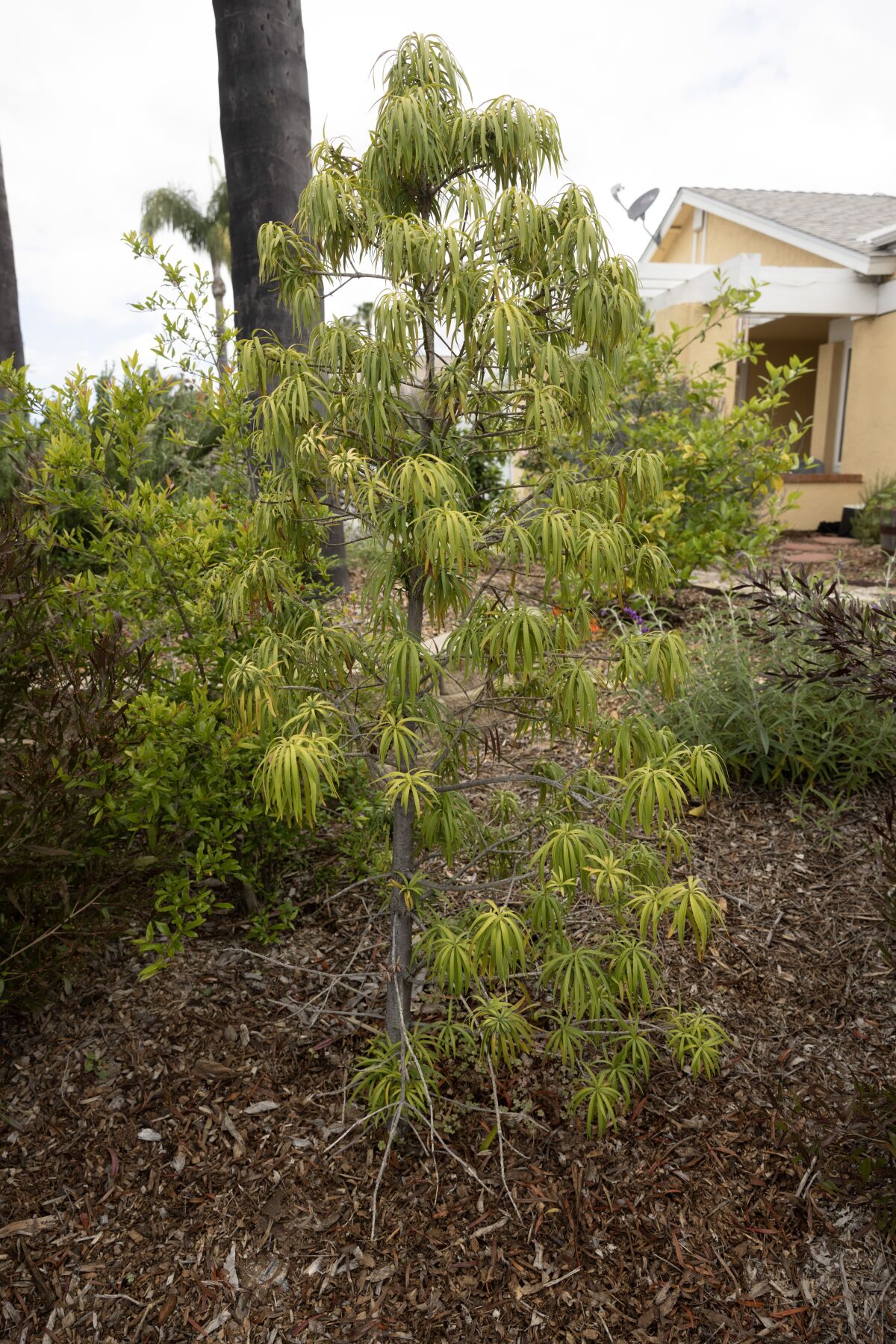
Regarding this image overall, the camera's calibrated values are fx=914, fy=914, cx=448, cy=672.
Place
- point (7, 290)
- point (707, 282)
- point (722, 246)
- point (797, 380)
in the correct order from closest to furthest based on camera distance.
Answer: point (7, 290), point (707, 282), point (722, 246), point (797, 380)

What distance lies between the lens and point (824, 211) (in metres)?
14.9

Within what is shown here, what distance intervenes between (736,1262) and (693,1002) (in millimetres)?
886

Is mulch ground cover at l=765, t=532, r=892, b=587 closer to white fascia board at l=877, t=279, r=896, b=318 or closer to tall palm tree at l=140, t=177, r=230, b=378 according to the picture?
white fascia board at l=877, t=279, r=896, b=318

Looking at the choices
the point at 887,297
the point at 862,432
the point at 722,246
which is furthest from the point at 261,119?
the point at 722,246

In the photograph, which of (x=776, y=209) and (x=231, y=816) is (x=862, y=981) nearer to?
(x=231, y=816)

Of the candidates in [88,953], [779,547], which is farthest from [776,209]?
[88,953]

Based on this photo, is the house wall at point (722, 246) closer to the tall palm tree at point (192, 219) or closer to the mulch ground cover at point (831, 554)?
the mulch ground cover at point (831, 554)

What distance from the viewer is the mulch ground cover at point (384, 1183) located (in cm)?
228

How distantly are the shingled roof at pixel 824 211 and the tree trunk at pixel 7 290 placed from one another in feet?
32.4

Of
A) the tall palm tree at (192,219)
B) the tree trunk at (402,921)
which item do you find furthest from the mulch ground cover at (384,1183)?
the tall palm tree at (192,219)

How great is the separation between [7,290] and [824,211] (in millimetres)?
12652

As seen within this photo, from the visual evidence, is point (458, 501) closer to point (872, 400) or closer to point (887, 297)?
point (887, 297)

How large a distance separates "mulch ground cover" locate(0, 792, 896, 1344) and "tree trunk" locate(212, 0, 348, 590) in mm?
2252

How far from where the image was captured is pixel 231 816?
10.2 feet
